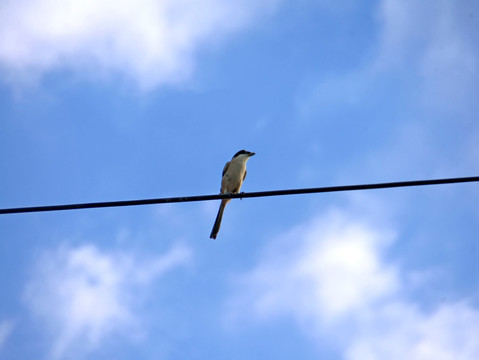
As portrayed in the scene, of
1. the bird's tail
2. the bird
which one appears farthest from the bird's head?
the bird's tail

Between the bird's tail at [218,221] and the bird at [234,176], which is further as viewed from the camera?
the bird at [234,176]

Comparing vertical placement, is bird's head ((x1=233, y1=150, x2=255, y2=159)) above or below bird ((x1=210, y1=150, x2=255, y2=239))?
above

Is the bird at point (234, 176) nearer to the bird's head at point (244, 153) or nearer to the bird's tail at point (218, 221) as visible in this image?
the bird's head at point (244, 153)

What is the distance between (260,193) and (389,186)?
50.5 inches

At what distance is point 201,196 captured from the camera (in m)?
5.68

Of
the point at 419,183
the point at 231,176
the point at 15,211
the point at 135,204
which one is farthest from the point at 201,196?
the point at 231,176

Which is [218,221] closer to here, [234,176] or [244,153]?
[234,176]

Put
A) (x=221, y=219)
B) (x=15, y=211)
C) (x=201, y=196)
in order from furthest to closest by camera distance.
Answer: (x=221, y=219)
(x=201, y=196)
(x=15, y=211)

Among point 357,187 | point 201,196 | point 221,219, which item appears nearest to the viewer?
point 357,187

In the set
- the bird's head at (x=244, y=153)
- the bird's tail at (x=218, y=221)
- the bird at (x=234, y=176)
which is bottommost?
the bird's tail at (x=218, y=221)

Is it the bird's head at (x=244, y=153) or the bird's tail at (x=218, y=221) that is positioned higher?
the bird's head at (x=244, y=153)

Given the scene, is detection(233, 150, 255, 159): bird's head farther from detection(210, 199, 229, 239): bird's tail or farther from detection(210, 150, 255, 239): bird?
detection(210, 199, 229, 239): bird's tail

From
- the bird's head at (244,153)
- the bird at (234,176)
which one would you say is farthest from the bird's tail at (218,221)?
the bird's head at (244,153)

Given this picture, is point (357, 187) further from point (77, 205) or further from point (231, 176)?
point (231, 176)
